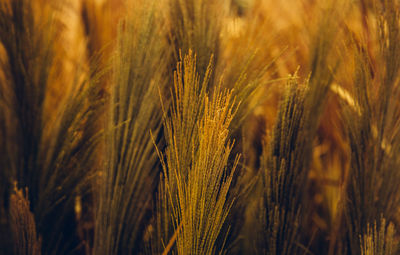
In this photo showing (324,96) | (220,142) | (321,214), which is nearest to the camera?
(220,142)

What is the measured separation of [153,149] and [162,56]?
0.46 ft

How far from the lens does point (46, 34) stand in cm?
68

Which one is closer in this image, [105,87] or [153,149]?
[153,149]

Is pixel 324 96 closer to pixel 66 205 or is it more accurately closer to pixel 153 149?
pixel 153 149

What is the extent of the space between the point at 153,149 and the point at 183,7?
203 mm

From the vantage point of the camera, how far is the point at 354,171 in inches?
24.0

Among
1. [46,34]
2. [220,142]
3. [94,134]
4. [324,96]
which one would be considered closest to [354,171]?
[324,96]

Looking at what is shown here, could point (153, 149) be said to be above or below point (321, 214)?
above

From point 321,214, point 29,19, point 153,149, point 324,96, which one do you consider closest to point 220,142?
point 153,149

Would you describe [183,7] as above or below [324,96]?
above

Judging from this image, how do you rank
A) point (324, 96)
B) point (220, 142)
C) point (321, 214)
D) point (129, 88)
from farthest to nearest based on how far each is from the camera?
point (321, 214)
point (324, 96)
point (129, 88)
point (220, 142)

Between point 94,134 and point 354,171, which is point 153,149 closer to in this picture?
point 94,134

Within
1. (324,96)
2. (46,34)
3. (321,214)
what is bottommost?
(321,214)

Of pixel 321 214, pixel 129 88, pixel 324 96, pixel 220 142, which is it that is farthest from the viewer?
pixel 321 214
